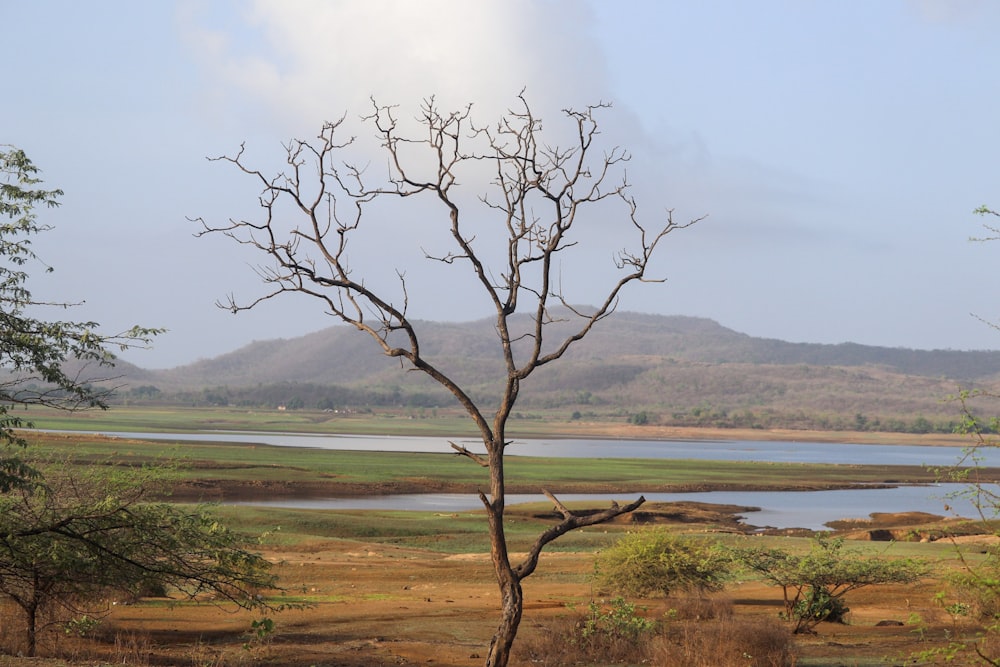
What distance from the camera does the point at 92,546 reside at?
1384 centimetres

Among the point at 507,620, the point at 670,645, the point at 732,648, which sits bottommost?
the point at 670,645

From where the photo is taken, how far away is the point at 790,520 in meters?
55.3

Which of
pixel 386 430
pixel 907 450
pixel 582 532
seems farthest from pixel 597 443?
pixel 582 532

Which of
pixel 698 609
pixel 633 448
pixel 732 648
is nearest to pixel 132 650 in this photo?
pixel 732 648

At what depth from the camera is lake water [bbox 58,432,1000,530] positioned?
187 feet

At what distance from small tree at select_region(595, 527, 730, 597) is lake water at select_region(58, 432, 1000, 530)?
18.6 ft

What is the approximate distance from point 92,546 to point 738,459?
338ft

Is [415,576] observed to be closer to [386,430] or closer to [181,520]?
[181,520]

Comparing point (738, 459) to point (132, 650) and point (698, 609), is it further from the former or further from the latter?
point (132, 650)

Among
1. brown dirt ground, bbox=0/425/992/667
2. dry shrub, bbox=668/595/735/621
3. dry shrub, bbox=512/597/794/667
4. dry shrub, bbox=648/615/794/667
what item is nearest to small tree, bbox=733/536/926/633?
brown dirt ground, bbox=0/425/992/667

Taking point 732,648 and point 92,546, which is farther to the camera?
point 732,648

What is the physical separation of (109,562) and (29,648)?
144 inches

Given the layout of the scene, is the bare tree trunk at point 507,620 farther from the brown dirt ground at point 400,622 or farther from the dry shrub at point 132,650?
the dry shrub at point 132,650

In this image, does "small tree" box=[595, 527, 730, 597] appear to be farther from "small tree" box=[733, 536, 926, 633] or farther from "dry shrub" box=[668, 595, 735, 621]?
"dry shrub" box=[668, 595, 735, 621]
